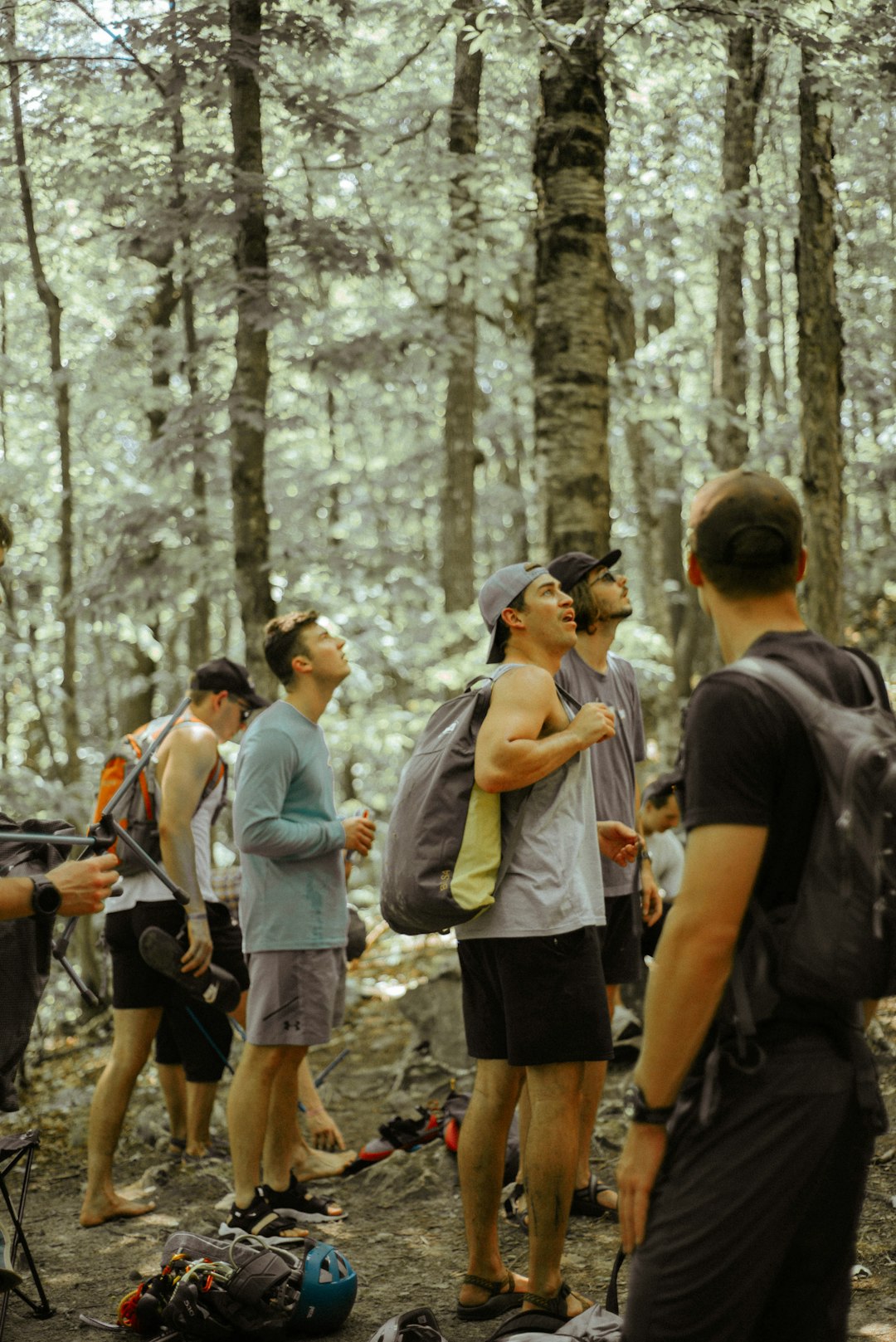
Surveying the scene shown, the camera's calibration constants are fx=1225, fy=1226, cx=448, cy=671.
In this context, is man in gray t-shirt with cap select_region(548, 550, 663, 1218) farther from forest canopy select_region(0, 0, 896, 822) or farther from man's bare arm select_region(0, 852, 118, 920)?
man's bare arm select_region(0, 852, 118, 920)

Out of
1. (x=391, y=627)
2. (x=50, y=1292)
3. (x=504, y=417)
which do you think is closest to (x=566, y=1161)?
(x=50, y=1292)

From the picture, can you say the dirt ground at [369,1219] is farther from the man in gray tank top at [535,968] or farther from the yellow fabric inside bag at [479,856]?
the yellow fabric inside bag at [479,856]

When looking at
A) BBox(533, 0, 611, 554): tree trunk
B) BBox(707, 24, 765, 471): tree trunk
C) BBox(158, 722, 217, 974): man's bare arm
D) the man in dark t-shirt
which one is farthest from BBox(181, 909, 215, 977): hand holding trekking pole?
BBox(707, 24, 765, 471): tree trunk

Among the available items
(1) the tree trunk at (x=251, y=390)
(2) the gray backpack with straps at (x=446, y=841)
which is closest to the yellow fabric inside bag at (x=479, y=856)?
(2) the gray backpack with straps at (x=446, y=841)

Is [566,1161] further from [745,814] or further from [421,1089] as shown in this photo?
[421,1089]

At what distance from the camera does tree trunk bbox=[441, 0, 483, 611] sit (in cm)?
1136

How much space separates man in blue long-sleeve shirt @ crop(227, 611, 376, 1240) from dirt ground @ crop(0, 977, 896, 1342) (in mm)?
438

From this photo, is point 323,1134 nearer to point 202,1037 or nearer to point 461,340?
point 202,1037

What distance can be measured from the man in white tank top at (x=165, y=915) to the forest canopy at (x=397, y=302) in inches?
80.8

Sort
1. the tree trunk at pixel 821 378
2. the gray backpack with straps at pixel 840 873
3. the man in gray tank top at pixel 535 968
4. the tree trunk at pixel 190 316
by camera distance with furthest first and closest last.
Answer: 1. the tree trunk at pixel 190 316
2. the tree trunk at pixel 821 378
3. the man in gray tank top at pixel 535 968
4. the gray backpack with straps at pixel 840 873

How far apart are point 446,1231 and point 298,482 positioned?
12.8m

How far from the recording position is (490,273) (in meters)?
13.2

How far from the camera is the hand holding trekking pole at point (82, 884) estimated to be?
3195mm

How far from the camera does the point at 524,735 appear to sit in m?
3.71
